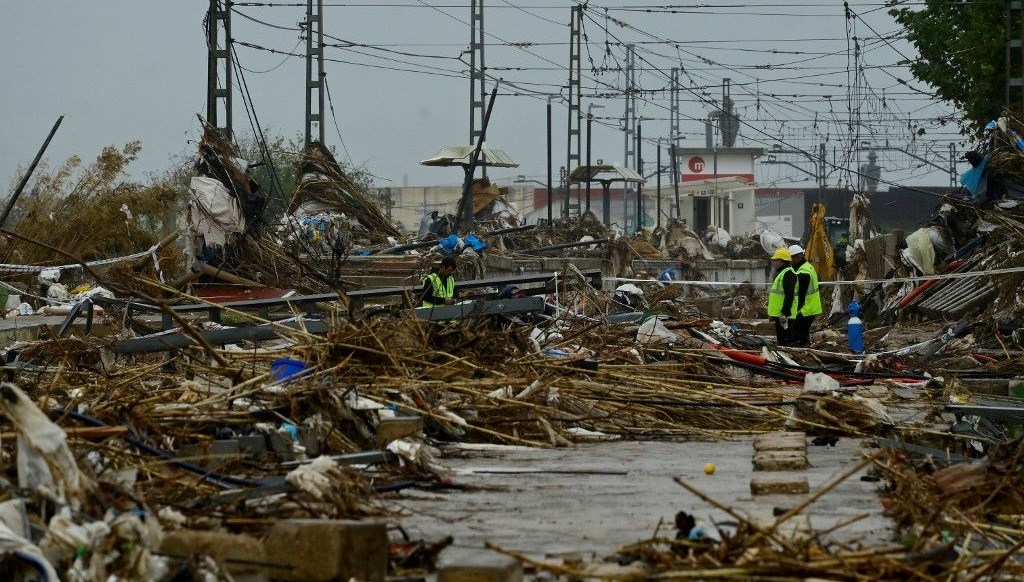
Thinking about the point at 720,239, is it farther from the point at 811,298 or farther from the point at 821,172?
the point at 811,298

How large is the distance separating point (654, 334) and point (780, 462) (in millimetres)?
7167

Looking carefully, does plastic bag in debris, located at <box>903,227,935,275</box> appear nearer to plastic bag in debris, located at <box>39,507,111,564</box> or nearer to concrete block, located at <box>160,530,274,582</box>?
concrete block, located at <box>160,530,274,582</box>

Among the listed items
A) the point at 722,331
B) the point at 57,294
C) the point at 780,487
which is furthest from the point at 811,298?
the point at 57,294

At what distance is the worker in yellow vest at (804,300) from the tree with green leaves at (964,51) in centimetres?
1639

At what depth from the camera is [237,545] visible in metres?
5.49

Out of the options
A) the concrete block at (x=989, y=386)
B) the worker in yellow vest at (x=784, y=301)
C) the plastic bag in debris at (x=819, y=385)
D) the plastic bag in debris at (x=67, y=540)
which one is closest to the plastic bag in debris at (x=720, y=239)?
the worker in yellow vest at (x=784, y=301)

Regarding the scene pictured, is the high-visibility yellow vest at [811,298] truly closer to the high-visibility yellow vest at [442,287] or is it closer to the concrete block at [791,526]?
the high-visibility yellow vest at [442,287]

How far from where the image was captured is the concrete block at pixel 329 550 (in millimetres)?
5465

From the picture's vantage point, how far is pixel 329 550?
215 inches

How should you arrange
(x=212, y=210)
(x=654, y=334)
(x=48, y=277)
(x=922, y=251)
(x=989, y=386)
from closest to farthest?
(x=989, y=386)
(x=654, y=334)
(x=922, y=251)
(x=48, y=277)
(x=212, y=210)

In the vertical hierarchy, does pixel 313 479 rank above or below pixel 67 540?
below

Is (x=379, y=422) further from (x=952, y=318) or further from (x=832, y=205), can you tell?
(x=832, y=205)

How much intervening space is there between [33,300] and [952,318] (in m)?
15.0

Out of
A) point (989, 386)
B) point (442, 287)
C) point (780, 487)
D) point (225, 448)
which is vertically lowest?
point (989, 386)
